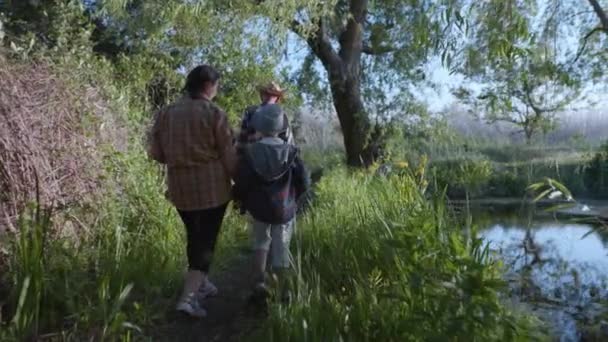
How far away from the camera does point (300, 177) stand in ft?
13.4

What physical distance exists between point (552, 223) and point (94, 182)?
839 cm

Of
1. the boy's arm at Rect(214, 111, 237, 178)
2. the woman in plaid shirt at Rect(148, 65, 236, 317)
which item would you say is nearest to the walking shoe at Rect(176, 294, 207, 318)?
the woman in plaid shirt at Rect(148, 65, 236, 317)

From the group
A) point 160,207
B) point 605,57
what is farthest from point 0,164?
point 605,57

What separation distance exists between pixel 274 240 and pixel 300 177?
0.45 metres

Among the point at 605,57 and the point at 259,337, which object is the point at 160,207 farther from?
the point at 605,57

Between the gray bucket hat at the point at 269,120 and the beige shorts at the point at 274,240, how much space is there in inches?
24.0

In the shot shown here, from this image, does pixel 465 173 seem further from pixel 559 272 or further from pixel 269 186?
pixel 269 186

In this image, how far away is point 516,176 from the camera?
54.2 ft

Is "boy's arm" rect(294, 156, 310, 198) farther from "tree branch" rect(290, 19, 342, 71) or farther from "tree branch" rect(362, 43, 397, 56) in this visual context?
"tree branch" rect(362, 43, 397, 56)

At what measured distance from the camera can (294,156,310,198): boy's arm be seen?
160 inches

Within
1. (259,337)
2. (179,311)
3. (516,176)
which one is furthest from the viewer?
(516,176)

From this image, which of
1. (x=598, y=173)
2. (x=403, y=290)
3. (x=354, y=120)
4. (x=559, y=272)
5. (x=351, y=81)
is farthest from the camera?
(x=598, y=173)

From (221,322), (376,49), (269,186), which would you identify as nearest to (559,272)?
(269,186)

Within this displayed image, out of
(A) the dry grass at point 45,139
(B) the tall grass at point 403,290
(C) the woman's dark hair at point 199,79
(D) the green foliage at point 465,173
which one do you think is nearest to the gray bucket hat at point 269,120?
(C) the woman's dark hair at point 199,79
